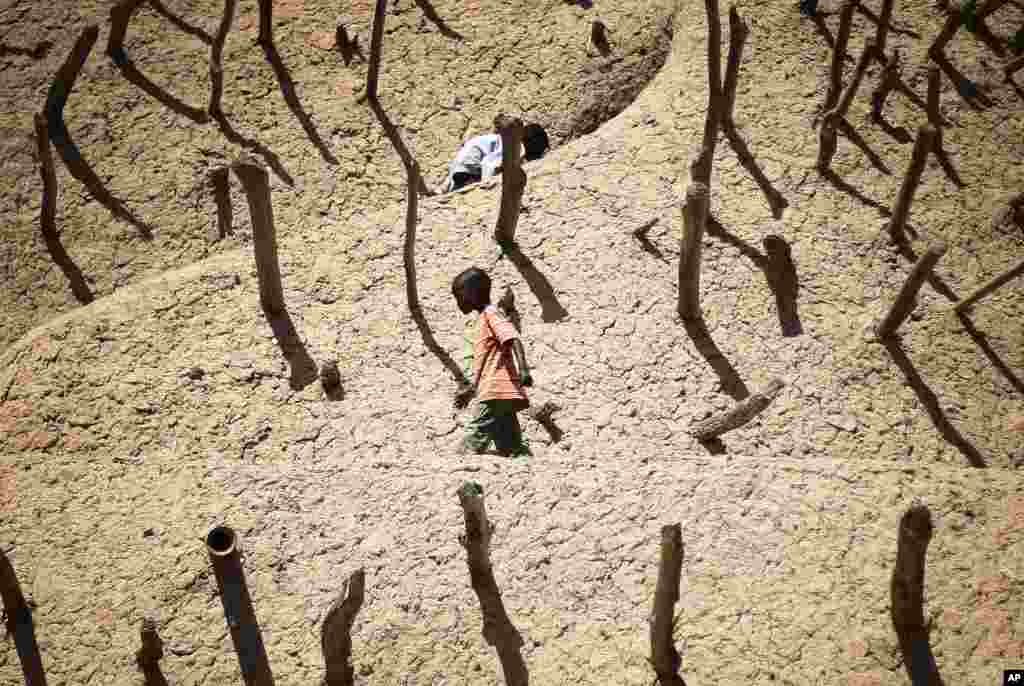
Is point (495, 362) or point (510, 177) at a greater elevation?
point (510, 177)

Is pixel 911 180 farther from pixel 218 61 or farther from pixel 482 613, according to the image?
pixel 218 61

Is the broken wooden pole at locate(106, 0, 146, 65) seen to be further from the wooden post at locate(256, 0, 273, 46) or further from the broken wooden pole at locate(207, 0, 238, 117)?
the wooden post at locate(256, 0, 273, 46)

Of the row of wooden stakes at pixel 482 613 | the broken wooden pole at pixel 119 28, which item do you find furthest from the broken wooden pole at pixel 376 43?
the row of wooden stakes at pixel 482 613

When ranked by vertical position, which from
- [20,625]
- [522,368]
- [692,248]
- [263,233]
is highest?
[692,248]

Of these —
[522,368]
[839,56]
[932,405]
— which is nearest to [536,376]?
[522,368]

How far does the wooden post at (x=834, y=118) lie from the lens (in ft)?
31.4

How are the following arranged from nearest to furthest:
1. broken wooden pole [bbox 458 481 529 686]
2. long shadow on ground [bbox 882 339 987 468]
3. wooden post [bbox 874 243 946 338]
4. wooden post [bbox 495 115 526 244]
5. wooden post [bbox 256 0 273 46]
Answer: broken wooden pole [bbox 458 481 529 686]
wooden post [bbox 874 243 946 338]
long shadow on ground [bbox 882 339 987 468]
wooden post [bbox 495 115 526 244]
wooden post [bbox 256 0 273 46]

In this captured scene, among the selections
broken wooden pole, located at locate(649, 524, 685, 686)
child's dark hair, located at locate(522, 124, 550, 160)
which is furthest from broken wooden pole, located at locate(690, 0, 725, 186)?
broken wooden pole, located at locate(649, 524, 685, 686)

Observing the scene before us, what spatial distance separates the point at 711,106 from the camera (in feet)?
32.4

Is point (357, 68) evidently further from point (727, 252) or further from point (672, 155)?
point (727, 252)

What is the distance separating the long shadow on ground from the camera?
26.8 feet

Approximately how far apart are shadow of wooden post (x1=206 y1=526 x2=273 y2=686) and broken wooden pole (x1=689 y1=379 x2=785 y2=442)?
297cm

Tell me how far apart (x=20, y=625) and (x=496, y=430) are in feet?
9.77

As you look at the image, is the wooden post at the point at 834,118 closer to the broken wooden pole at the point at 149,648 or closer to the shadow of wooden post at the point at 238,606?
the shadow of wooden post at the point at 238,606
